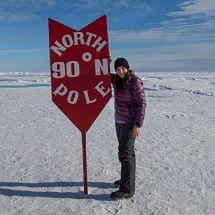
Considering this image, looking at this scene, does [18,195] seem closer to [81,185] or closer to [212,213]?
[81,185]

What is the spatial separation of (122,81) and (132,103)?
25 centimetres

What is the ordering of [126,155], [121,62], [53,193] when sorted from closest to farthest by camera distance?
[121,62] → [126,155] → [53,193]

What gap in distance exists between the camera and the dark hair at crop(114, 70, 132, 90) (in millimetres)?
2707

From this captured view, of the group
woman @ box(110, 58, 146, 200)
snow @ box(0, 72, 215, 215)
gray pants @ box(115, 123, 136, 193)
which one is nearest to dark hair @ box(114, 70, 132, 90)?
woman @ box(110, 58, 146, 200)

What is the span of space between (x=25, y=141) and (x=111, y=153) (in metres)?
1.84

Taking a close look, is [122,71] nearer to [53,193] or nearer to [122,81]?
[122,81]

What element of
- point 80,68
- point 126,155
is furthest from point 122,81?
point 126,155

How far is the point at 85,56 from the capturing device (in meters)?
2.70

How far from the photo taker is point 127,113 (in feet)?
9.20

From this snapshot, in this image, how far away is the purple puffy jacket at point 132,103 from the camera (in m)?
2.71

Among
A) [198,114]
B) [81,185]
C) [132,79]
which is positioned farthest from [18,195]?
[198,114]

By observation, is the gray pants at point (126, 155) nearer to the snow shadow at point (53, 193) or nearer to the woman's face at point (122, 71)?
the snow shadow at point (53, 193)

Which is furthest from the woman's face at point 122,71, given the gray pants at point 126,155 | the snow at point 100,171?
the snow at point 100,171

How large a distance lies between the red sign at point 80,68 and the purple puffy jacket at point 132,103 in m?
0.15
